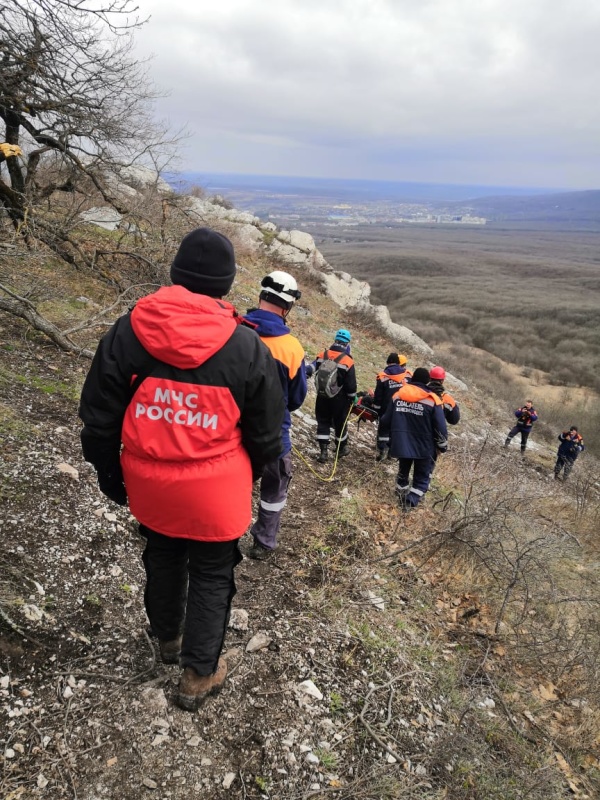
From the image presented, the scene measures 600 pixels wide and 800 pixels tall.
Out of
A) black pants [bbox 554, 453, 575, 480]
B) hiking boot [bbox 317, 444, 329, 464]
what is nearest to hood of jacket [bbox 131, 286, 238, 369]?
hiking boot [bbox 317, 444, 329, 464]

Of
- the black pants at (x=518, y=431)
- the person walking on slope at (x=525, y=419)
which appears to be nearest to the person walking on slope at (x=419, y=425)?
the person walking on slope at (x=525, y=419)

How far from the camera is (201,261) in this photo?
2.09 metres

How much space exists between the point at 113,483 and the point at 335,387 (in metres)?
3.98

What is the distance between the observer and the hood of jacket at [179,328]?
1.90 m

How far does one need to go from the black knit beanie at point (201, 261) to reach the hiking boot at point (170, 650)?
5.89 ft

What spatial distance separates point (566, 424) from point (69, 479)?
83.0ft

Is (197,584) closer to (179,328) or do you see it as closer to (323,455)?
(179,328)

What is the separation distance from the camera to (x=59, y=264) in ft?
29.4

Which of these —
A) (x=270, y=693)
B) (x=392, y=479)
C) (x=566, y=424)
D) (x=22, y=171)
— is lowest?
(x=566, y=424)

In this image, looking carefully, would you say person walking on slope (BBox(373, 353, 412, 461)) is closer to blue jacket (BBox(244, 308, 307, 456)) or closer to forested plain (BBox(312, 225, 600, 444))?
blue jacket (BBox(244, 308, 307, 456))

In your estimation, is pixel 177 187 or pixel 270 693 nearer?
pixel 270 693

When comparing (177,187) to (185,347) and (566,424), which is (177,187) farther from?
(566,424)

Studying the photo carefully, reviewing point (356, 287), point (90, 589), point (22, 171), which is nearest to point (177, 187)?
point (22, 171)

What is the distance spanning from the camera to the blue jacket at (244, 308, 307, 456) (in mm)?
3281
